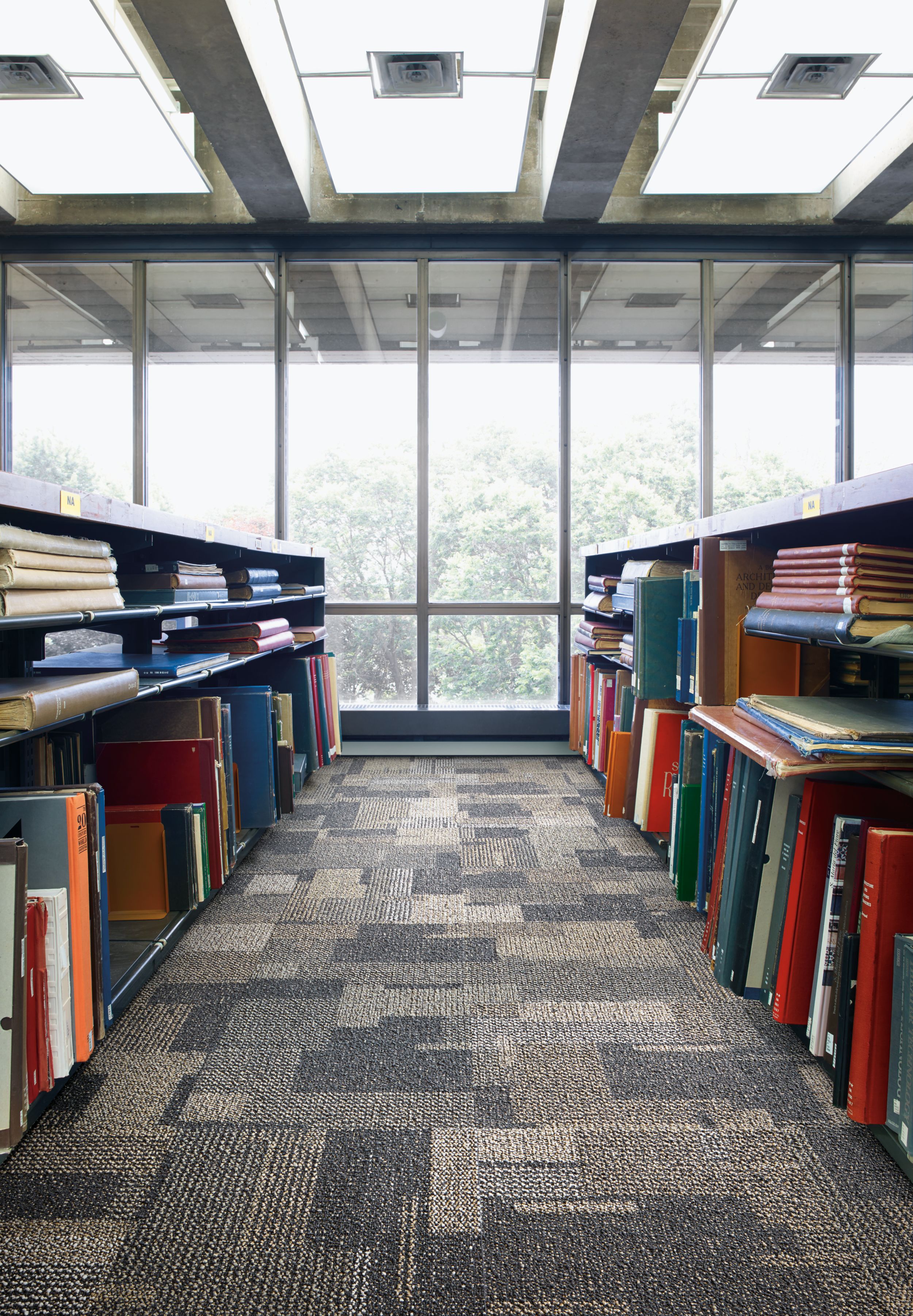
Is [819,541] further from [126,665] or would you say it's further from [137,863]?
[137,863]

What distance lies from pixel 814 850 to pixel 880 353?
14.1 ft

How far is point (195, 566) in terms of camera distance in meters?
2.32

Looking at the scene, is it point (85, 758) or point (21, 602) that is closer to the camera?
point (21, 602)

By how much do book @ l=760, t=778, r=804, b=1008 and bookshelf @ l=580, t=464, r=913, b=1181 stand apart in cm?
5

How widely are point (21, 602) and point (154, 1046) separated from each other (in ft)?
3.05

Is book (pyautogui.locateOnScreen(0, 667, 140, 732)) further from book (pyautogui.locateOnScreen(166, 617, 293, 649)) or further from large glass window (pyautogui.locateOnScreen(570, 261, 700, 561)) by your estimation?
large glass window (pyautogui.locateOnScreen(570, 261, 700, 561))

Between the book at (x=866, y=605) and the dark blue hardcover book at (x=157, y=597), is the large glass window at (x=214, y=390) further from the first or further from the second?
the book at (x=866, y=605)

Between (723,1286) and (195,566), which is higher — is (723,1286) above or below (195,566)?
below

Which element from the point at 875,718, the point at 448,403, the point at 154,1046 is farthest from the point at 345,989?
the point at 448,403

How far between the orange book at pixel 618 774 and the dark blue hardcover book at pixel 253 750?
1310 mm

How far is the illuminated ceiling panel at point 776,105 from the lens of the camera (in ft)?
8.87

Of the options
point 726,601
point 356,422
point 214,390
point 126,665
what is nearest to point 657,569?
point 726,601

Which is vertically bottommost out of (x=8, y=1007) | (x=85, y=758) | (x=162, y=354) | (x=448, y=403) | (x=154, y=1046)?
(x=154, y=1046)

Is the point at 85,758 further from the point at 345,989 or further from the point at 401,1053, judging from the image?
the point at 401,1053
